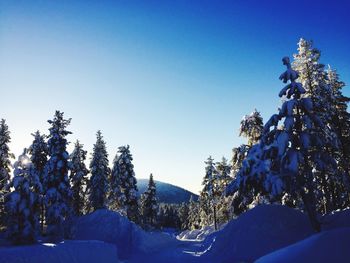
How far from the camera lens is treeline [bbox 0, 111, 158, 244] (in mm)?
24359

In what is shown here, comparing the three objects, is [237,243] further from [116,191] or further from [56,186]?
[116,191]

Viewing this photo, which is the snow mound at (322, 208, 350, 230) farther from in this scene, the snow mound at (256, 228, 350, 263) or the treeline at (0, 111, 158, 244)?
the treeline at (0, 111, 158, 244)

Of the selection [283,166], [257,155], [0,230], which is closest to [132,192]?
[0,230]

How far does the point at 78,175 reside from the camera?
46625 mm

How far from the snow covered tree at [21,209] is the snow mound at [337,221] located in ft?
66.8

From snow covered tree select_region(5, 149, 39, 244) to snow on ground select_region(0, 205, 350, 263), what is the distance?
3752mm

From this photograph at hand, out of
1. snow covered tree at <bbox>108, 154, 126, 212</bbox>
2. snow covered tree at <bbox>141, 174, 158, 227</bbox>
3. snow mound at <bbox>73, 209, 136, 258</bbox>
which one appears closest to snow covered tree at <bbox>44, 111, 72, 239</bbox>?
snow mound at <bbox>73, 209, 136, 258</bbox>

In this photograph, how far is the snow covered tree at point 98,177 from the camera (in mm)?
49844

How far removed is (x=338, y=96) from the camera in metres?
37.2

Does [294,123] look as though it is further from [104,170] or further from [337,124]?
[104,170]

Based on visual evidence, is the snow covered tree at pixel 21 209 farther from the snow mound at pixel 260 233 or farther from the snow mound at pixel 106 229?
the snow mound at pixel 260 233

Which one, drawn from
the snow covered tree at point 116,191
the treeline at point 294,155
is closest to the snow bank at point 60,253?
the treeline at point 294,155

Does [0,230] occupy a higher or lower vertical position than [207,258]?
higher

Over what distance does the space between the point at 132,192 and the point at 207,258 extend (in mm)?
23473
